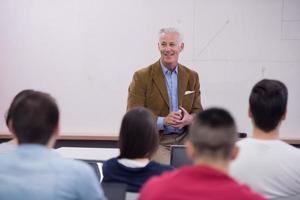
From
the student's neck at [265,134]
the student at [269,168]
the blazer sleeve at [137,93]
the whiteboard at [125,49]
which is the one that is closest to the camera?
the student at [269,168]

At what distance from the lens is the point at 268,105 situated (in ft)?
6.16

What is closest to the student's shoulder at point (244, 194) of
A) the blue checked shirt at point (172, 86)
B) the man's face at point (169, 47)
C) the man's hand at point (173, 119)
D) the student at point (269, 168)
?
the student at point (269, 168)

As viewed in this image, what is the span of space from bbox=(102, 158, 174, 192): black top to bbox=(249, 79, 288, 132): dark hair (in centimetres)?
48

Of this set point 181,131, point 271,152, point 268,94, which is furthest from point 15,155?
point 181,131

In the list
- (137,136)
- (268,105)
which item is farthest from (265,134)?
(137,136)

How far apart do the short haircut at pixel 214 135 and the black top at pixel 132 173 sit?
50cm

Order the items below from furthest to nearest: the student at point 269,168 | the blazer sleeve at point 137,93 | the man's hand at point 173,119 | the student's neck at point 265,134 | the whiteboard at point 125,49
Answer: the whiteboard at point 125,49 → the blazer sleeve at point 137,93 → the man's hand at point 173,119 → the student's neck at point 265,134 → the student at point 269,168

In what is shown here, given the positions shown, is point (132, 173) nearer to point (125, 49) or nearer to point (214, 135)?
point (214, 135)

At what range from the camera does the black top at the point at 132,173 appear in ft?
5.79

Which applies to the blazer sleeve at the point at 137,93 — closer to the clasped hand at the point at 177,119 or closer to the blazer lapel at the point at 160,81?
the blazer lapel at the point at 160,81

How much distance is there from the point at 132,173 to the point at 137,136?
0.56ft

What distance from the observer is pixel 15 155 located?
143cm

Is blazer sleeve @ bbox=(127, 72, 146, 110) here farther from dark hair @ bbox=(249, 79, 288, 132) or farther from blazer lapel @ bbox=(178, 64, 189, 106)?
dark hair @ bbox=(249, 79, 288, 132)

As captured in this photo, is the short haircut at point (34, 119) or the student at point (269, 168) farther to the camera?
the student at point (269, 168)
